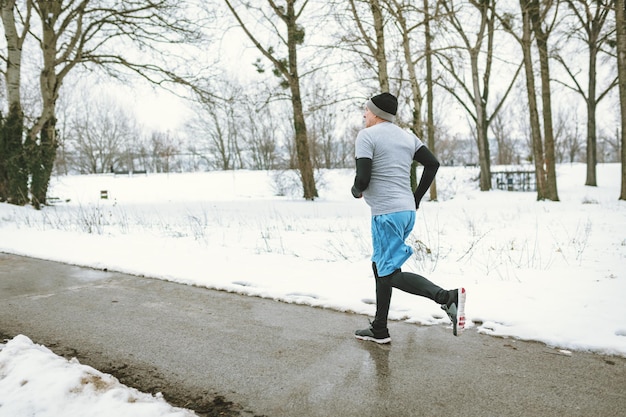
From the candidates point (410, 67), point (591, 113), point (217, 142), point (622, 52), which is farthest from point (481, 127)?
point (217, 142)

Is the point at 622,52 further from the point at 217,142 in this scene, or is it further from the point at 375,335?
the point at 217,142

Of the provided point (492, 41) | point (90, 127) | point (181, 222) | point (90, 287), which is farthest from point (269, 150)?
point (90, 287)

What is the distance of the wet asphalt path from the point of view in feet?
8.07

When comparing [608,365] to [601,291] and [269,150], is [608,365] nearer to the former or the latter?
[601,291]

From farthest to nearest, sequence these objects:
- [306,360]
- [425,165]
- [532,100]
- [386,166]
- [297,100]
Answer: [297,100], [532,100], [425,165], [386,166], [306,360]

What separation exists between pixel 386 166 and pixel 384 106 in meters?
0.47

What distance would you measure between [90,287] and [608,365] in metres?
5.33

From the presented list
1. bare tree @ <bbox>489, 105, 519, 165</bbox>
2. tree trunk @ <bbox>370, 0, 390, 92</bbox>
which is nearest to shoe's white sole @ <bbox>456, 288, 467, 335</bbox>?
tree trunk @ <bbox>370, 0, 390, 92</bbox>

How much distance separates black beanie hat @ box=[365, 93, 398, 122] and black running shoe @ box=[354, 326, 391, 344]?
1.71 m

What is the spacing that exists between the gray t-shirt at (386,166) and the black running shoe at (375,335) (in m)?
0.97

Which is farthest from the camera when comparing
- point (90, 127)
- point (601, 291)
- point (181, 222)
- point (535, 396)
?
point (90, 127)

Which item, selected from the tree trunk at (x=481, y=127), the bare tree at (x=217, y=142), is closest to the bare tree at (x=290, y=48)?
the tree trunk at (x=481, y=127)

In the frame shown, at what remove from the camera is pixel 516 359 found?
3.08 m

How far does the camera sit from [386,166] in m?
3.21
